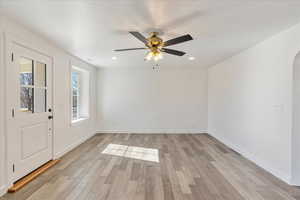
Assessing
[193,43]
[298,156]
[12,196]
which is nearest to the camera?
[12,196]

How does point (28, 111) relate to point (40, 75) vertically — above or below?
below

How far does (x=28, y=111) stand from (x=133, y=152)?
2.33 metres

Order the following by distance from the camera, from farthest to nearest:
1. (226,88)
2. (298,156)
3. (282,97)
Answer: (226,88), (282,97), (298,156)

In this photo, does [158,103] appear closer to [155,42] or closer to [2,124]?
[155,42]

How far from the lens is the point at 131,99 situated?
6258mm

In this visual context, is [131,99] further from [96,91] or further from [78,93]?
[78,93]

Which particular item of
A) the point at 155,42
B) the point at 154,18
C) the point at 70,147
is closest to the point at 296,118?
the point at 155,42

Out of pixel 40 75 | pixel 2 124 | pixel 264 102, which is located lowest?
pixel 2 124

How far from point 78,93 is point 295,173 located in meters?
5.56

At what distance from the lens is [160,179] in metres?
2.75

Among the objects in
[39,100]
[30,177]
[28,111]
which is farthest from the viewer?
[39,100]

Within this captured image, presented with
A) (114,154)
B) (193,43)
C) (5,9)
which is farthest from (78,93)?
(193,43)

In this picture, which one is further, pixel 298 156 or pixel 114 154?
pixel 114 154

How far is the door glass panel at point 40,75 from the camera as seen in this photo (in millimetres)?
3099
